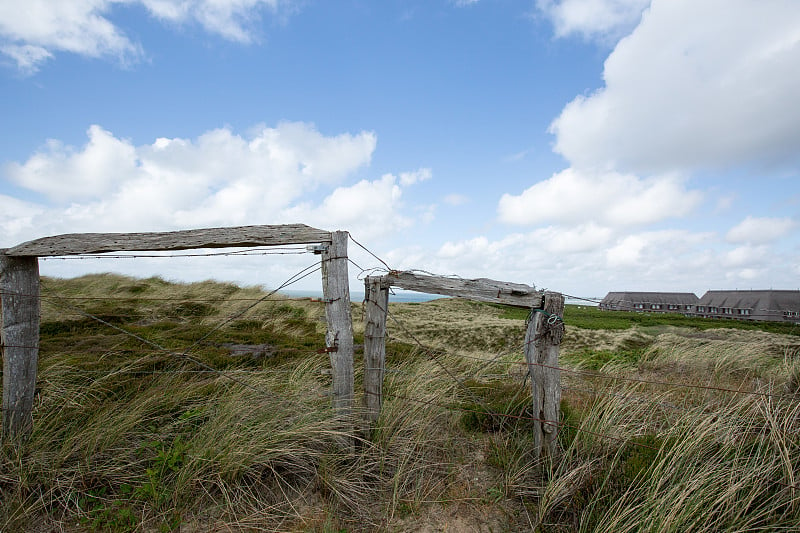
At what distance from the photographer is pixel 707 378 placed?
6.61m

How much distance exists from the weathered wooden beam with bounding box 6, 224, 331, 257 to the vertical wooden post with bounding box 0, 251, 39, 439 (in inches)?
9.4

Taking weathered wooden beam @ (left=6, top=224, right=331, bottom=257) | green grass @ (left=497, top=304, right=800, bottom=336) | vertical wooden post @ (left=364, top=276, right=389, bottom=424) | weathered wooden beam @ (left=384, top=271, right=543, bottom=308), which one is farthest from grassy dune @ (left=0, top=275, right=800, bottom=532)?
green grass @ (left=497, top=304, right=800, bottom=336)

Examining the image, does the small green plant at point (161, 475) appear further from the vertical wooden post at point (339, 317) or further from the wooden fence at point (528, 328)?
the wooden fence at point (528, 328)

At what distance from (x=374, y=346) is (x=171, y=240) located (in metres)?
2.41

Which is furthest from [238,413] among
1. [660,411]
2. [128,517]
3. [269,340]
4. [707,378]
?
[707,378]

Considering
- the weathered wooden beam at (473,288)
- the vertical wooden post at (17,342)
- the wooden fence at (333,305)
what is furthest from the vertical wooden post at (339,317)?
the vertical wooden post at (17,342)

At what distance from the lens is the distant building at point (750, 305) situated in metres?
24.6

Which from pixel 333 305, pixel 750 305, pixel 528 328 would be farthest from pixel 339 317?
pixel 750 305

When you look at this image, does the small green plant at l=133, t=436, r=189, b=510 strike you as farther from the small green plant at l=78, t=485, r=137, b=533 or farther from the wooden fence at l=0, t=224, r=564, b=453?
the wooden fence at l=0, t=224, r=564, b=453

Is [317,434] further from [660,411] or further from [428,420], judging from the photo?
[660,411]

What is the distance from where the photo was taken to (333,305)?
3.74m

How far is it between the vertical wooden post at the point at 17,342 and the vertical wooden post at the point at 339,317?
3281 mm

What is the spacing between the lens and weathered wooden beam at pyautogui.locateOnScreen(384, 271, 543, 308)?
3855mm

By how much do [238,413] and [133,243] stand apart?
2126 millimetres
